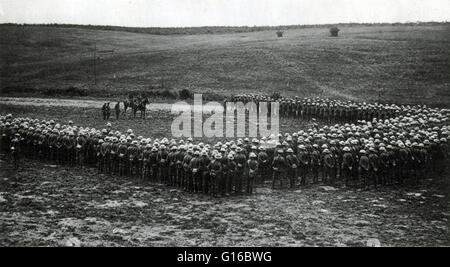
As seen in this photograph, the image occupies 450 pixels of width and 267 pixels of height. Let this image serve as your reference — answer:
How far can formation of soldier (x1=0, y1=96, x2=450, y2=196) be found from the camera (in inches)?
596

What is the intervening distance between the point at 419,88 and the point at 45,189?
37.5 meters

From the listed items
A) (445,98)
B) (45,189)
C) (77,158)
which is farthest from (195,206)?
(445,98)

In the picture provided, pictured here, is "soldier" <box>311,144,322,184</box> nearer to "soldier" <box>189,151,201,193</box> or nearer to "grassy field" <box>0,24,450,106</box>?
"soldier" <box>189,151,201,193</box>

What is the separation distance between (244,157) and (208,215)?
3264mm

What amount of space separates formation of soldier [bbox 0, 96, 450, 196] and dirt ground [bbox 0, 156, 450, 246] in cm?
64

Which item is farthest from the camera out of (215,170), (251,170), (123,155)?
(123,155)

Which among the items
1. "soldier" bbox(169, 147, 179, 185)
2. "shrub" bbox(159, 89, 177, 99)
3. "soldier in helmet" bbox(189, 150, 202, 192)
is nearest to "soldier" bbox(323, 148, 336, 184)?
"soldier in helmet" bbox(189, 150, 202, 192)

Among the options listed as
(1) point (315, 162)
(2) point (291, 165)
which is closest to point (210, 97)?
(1) point (315, 162)

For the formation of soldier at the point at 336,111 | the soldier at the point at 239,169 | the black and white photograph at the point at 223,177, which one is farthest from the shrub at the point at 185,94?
the soldier at the point at 239,169

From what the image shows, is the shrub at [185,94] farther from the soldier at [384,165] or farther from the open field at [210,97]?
the soldier at [384,165]

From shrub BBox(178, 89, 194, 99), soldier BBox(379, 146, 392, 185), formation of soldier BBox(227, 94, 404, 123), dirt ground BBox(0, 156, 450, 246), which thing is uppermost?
shrub BBox(178, 89, 194, 99)

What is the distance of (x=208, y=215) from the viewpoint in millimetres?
12625

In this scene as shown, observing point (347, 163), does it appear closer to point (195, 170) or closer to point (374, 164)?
point (374, 164)

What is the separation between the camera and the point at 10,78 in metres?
50.1
